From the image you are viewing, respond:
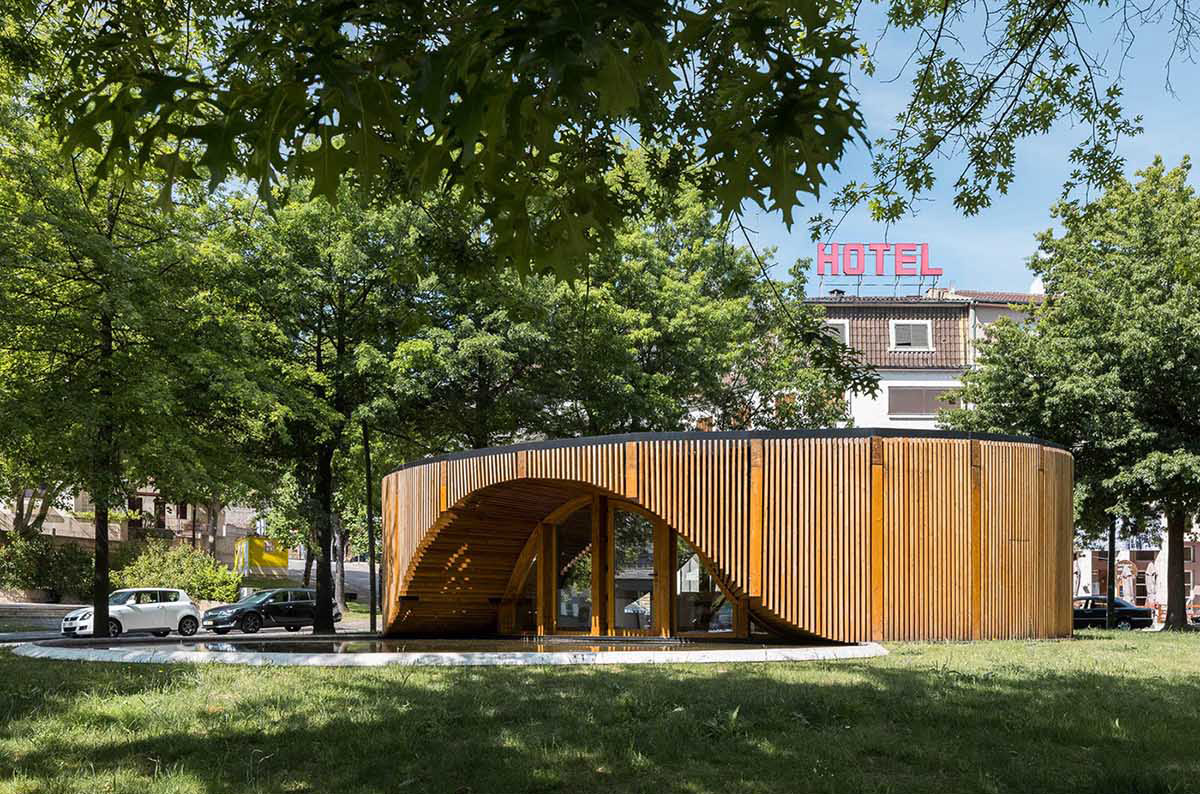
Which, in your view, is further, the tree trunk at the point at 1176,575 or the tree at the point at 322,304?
the tree trunk at the point at 1176,575

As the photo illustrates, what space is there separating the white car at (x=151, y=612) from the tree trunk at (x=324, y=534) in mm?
4783

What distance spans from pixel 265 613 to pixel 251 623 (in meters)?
0.54

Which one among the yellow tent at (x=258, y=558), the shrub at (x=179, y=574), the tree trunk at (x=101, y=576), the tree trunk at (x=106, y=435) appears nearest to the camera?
the tree trunk at (x=106, y=435)

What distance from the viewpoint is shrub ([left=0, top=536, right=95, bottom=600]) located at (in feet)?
132

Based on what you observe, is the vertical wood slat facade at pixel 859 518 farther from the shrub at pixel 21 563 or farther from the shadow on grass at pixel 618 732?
the shrub at pixel 21 563

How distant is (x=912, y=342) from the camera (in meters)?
49.6

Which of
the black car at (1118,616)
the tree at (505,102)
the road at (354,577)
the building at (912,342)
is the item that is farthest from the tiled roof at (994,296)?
the tree at (505,102)

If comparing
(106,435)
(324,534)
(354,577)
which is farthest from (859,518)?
(354,577)

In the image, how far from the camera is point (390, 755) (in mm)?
7000

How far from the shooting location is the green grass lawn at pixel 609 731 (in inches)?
249

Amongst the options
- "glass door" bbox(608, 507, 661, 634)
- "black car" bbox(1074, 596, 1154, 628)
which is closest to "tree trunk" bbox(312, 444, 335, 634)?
"glass door" bbox(608, 507, 661, 634)

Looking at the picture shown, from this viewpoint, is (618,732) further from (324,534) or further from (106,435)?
(324,534)

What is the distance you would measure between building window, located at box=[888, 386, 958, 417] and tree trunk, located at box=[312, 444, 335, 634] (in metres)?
29.2

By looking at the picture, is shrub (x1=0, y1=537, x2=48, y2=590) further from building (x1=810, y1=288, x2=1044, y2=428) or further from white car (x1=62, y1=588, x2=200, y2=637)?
building (x1=810, y1=288, x2=1044, y2=428)
